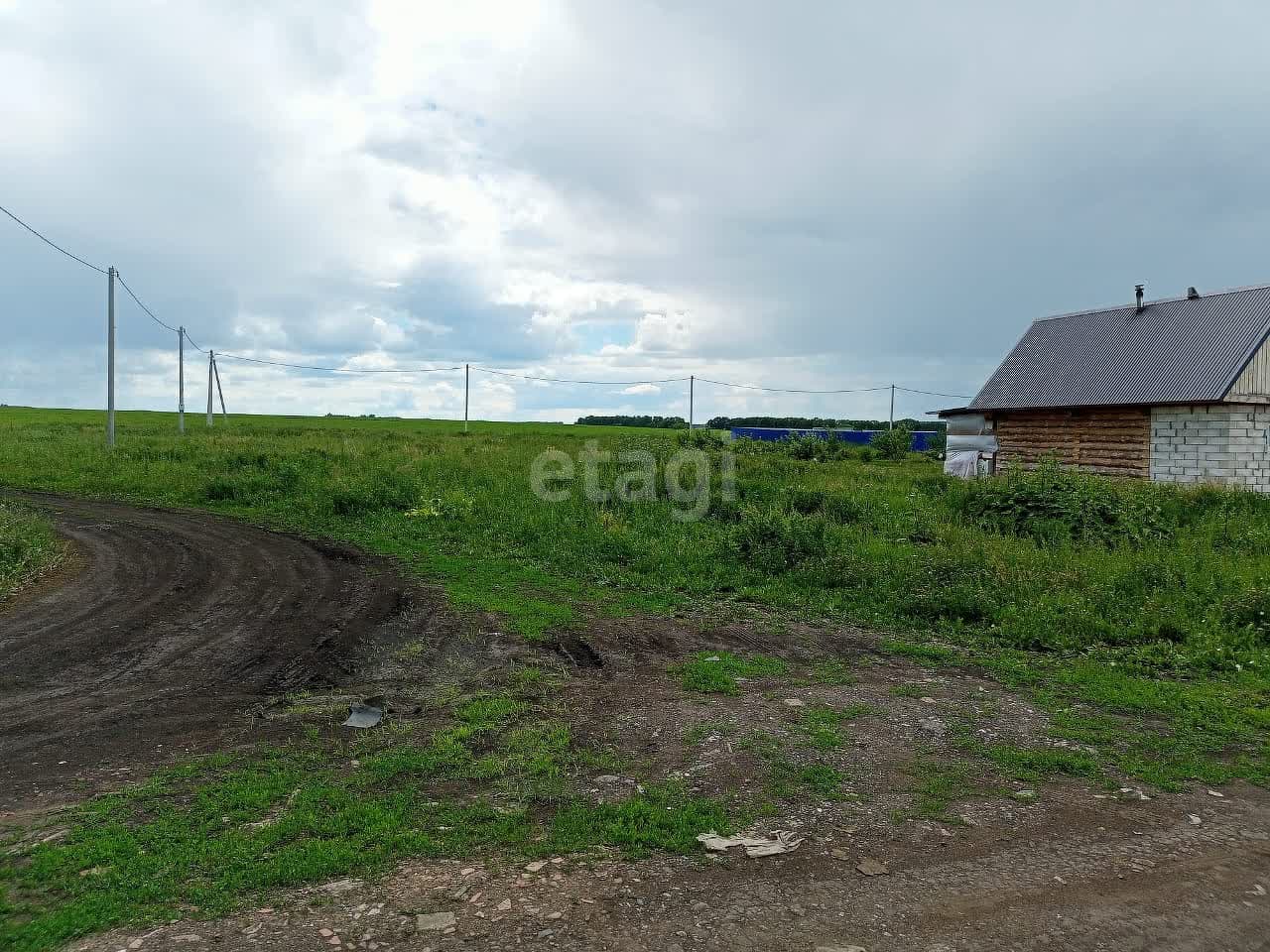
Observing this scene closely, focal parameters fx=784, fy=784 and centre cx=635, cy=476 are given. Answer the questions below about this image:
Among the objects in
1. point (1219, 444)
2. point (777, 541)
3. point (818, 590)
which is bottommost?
point (818, 590)

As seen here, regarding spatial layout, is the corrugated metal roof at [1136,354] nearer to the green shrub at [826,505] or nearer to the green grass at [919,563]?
the green grass at [919,563]

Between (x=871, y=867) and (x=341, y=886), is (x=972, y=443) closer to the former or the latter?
(x=871, y=867)

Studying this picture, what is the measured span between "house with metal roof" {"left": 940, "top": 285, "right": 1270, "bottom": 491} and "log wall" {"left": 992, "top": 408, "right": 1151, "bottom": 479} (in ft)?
0.11

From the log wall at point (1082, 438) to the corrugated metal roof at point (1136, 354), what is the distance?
1.75 feet

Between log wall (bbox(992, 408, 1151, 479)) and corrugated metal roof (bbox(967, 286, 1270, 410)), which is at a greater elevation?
corrugated metal roof (bbox(967, 286, 1270, 410))

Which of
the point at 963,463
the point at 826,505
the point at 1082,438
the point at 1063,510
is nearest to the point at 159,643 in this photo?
the point at 826,505

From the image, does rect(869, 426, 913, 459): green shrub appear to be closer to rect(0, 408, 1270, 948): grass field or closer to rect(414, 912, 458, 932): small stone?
rect(0, 408, 1270, 948): grass field

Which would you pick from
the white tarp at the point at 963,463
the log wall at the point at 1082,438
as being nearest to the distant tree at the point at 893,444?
the white tarp at the point at 963,463

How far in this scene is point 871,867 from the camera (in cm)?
422

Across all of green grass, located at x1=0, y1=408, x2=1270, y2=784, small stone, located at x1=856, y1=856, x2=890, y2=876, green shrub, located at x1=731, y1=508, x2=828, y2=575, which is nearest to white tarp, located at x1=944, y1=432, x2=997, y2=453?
green grass, located at x1=0, y1=408, x2=1270, y2=784

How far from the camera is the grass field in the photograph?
488cm

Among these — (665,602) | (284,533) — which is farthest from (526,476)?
(665,602)

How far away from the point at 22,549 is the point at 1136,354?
27166 millimetres

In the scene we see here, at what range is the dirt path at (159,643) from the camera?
18.9 ft
